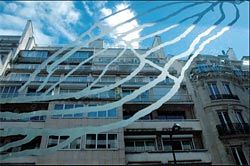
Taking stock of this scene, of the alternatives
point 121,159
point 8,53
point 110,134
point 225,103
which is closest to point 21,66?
point 8,53

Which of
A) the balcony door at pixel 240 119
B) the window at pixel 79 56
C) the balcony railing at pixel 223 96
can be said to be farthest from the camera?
the window at pixel 79 56

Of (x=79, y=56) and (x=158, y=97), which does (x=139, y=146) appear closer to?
(x=158, y=97)

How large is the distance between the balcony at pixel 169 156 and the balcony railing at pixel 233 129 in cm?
70

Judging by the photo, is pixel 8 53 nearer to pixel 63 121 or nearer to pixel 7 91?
pixel 7 91

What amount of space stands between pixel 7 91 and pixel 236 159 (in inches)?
275

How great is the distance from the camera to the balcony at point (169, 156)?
6.95 metres

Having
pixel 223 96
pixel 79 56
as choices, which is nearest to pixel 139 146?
pixel 223 96

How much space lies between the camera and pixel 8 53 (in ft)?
31.0

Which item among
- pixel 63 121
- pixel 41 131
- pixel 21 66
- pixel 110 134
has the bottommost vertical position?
pixel 41 131

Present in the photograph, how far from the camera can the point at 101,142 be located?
665 cm

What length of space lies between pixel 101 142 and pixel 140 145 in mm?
1571

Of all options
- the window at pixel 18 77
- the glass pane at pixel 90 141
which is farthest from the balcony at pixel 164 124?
the window at pixel 18 77

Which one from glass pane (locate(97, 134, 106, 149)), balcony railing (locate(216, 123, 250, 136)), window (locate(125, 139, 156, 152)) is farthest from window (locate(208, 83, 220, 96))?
glass pane (locate(97, 134, 106, 149))

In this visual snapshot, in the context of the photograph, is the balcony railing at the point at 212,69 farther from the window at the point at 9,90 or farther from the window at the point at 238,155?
the window at the point at 9,90
